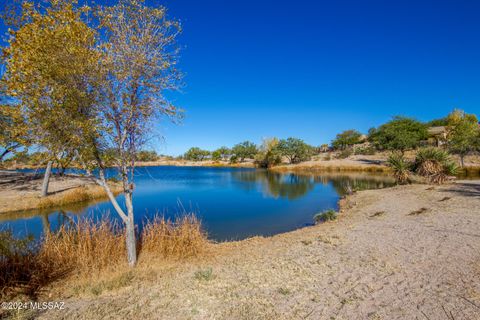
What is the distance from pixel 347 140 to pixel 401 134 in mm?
39971

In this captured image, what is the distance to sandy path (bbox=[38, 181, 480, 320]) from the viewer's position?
396 centimetres

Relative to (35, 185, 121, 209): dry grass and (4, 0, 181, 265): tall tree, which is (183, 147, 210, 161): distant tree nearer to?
(35, 185, 121, 209): dry grass

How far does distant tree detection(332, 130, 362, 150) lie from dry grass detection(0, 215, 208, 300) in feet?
262

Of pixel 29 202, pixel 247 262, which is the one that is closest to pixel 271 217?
pixel 247 262

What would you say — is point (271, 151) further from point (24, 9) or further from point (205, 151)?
point (24, 9)

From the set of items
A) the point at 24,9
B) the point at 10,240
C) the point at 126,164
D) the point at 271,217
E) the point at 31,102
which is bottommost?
the point at 271,217

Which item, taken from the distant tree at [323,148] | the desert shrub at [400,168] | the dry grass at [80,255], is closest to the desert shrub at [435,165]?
the desert shrub at [400,168]

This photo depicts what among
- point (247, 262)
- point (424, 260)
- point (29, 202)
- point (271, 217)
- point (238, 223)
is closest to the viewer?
point (424, 260)

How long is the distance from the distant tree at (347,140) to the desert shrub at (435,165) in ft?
210

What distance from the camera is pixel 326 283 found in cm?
490

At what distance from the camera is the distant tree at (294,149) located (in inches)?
2537

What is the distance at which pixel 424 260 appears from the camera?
18.4ft

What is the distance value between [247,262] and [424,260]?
402cm

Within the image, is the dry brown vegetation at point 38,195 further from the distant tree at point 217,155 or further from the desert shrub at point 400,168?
the distant tree at point 217,155
